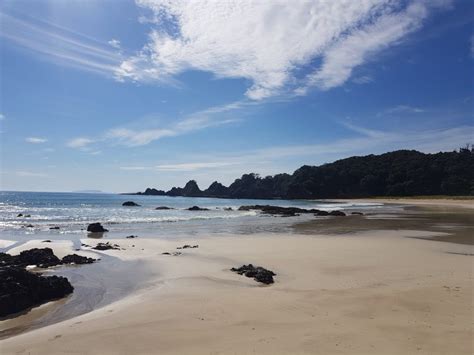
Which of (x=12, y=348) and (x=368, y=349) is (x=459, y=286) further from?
(x=12, y=348)

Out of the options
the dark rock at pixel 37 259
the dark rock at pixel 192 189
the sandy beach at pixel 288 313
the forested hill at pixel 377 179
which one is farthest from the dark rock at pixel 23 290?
the dark rock at pixel 192 189

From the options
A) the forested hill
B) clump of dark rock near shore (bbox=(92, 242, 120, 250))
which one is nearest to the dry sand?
clump of dark rock near shore (bbox=(92, 242, 120, 250))

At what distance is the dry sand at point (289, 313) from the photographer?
546 centimetres

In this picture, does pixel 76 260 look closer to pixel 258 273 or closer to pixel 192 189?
pixel 258 273

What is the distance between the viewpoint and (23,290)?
25.3 feet

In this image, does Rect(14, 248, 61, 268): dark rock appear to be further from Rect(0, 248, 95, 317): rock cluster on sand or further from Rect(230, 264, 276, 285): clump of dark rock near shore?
Rect(230, 264, 276, 285): clump of dark rock near shore

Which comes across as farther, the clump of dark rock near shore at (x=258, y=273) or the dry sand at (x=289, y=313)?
the clump of dark rock near shore at (x=258, y=273)

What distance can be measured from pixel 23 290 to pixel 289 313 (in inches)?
219

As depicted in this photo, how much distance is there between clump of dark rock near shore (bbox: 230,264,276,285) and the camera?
994 cm

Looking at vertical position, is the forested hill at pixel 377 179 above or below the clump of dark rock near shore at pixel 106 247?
above

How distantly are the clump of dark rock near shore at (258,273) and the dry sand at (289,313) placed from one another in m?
0.26

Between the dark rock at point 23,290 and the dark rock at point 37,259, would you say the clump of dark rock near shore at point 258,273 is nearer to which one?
the dark rock at point 23,290

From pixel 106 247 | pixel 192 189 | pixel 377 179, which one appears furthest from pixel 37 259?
pixel 192 189

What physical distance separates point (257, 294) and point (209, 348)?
10.4 ft
